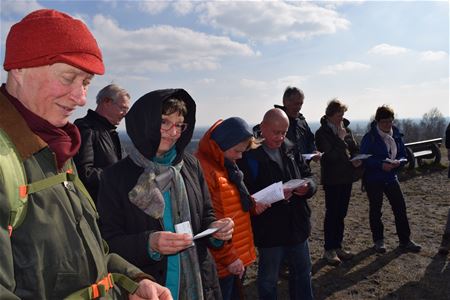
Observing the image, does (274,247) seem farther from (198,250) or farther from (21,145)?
(21,145)

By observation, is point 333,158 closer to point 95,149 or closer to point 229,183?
point 229,183

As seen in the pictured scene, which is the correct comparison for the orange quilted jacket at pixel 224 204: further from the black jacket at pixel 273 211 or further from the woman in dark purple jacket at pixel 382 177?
the woman in dark purple jacket at pixel 382 177

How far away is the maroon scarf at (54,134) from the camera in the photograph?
4.04 feet

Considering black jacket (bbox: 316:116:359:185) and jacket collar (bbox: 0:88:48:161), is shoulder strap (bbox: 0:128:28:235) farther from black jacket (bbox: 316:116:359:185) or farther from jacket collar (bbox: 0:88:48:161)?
black jacket (bbox: 316:116:359:185)

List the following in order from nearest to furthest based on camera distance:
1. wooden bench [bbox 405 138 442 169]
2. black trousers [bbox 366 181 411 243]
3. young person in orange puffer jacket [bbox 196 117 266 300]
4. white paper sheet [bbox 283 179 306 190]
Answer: young person in orange puffer jacket [bbox 196 117 266 300] < white paper sheet [bbox 283 179 306 190] < black trousers [bbox 366 181 411 243] < wooden bench [bbox 405 138 442 169]

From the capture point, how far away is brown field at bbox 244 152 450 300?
4.66 meters

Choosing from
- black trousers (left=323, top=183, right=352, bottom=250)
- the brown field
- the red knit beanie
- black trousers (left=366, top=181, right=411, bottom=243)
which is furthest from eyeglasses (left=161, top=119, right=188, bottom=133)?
black trousers (left=366, top=181, right=411, bottom=243)

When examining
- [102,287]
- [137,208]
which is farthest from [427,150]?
[102,287]

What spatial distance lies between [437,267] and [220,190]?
387 cm

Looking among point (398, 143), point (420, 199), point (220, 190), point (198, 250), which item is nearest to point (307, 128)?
point (398, 143)

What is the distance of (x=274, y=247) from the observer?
12.1ft

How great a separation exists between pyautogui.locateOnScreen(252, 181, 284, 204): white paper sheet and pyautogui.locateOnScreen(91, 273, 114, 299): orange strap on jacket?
2.15 meters

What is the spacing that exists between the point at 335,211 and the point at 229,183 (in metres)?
2.91

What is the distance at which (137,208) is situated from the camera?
221 centimetres
